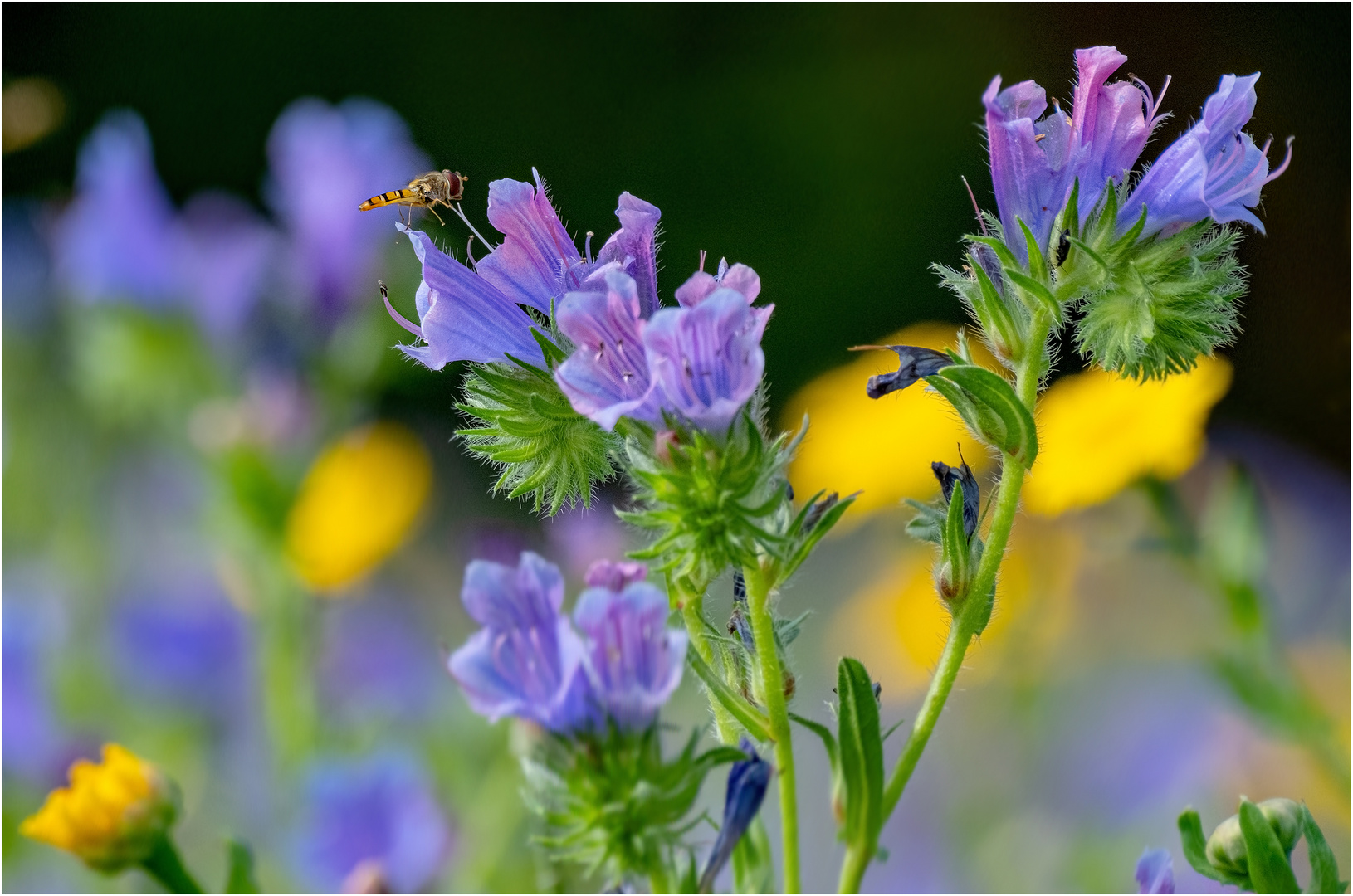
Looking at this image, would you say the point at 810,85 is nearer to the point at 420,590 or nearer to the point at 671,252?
the point at 671,252

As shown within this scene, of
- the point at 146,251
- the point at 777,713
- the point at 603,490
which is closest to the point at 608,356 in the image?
the point at 777,713

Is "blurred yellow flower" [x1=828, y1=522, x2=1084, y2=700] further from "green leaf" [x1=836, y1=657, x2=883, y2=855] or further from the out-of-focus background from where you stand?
"green leaf" [x1=836, y1=657, x2=883, y2=855]

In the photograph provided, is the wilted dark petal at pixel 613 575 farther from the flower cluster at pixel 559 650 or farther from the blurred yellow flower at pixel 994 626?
the blurred yellow flower at pixel 994 626

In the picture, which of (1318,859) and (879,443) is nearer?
(1318,859)

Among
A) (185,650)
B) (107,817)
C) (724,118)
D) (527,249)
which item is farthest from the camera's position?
(724,118)

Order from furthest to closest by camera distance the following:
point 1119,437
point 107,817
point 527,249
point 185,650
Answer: point 185,650
point 1119,437
point 107,817
point 527,249

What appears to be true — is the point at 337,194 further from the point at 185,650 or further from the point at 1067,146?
the point at 1067,146
